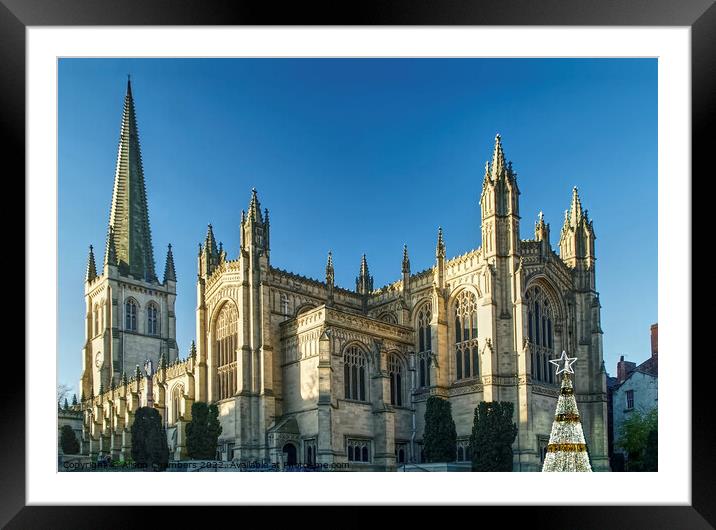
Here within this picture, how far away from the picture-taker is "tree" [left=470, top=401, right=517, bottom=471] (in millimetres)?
31719

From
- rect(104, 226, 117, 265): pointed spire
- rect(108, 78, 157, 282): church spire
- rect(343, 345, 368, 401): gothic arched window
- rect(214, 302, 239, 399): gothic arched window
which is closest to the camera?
rect(343, 345, 368, 401): gothic arched window

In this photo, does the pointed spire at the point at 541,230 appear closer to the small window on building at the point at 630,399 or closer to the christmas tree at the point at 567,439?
the small window on building at the point at 630,399

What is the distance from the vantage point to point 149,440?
37125mm

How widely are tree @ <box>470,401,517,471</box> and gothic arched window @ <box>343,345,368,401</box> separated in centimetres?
522

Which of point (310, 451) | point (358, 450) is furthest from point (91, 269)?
point (358, 450)

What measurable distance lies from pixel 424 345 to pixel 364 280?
227 inches

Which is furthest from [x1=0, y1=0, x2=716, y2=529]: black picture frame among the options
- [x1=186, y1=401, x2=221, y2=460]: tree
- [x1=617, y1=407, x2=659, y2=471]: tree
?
[x1=186, y1=401, x2=221, y2=460]: tree

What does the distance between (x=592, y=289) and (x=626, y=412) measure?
19.3ft

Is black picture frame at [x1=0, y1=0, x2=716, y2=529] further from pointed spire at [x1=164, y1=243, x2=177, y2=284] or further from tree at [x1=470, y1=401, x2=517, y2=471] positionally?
pointed spire at [x1=164, y1=243, x2=177, y2=284]

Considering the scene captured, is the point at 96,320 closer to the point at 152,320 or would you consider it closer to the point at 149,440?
the point at 152,320

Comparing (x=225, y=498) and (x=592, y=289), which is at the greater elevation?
(x=592, y=289)
